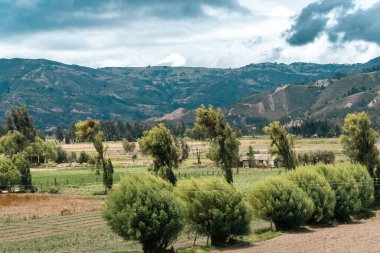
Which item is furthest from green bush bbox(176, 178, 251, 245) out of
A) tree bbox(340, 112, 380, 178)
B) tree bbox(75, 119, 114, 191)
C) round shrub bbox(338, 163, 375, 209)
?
tree bbox(75, 119, 114, 191)

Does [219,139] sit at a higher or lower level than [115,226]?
higher

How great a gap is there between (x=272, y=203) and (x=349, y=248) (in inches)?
498

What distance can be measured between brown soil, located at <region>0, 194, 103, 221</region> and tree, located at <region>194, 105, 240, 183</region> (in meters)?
17.6

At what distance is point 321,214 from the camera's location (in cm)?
6222

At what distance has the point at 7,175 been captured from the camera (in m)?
94.7

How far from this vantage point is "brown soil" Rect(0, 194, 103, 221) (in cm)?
6719

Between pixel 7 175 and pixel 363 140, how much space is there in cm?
6065

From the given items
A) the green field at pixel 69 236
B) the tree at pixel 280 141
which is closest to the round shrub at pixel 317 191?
the green field at pixel 69 236

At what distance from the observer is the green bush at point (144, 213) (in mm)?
43125

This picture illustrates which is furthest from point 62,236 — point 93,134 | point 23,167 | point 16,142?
point 16,142

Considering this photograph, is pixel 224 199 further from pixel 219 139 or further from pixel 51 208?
pixel 51 208

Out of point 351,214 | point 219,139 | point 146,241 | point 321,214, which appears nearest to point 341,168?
point 351,214

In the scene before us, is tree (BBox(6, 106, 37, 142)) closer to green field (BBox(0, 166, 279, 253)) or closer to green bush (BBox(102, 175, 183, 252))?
green field (BBox(0, 166, 279, 253))

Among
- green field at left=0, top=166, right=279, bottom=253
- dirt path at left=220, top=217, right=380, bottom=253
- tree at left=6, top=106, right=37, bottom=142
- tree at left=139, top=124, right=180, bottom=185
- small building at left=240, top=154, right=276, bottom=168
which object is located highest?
tree at left=6, top=106, right=37, bottom=142
